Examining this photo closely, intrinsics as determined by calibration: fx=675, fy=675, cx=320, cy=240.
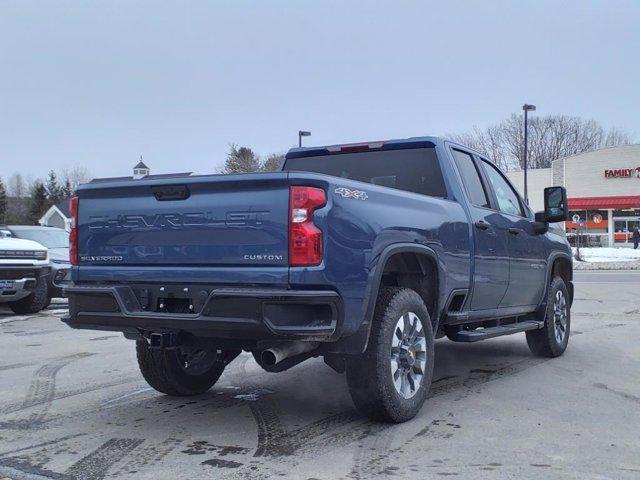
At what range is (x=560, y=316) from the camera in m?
7.52

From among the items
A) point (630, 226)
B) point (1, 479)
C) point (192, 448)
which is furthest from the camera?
point (630, 226)

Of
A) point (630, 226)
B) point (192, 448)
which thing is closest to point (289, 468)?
point (192, 448)

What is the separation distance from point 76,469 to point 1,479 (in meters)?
0.37

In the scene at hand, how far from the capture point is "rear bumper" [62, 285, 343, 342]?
3814 millimetres

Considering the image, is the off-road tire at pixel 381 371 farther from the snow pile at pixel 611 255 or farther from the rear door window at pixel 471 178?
the snow pile at pixel 611 255

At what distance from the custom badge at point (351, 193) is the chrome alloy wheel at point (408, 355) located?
0.91 m

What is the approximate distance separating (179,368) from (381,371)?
1.84 metres

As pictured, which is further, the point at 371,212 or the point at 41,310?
the point at 41,310

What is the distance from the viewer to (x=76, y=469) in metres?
3.71

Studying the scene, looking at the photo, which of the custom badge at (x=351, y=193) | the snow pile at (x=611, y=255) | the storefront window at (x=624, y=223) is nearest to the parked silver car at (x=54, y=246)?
the custom badge at (x=351, y=193)

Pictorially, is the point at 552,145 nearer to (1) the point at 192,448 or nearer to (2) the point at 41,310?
(2) the point at 41,310

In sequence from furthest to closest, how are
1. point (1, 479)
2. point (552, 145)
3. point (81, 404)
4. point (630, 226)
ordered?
point (552, 145), point (630, 226), point (81, 404), point (1, 479)

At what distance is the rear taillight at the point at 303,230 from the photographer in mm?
3852

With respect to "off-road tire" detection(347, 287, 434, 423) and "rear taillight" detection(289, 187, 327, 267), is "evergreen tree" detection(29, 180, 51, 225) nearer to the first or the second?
"off-road tire" detection(347, 287, 434, 423)
